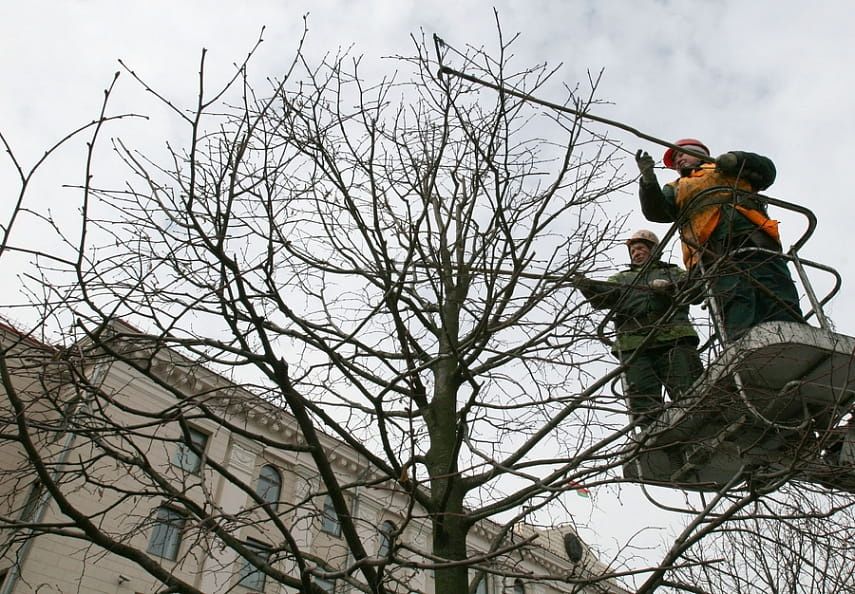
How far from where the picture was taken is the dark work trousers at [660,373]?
18.4 ft

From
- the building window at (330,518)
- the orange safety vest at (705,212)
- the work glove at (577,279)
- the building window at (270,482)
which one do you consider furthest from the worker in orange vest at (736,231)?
the building window at (270,482)

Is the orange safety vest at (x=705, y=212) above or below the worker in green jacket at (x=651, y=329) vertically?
above

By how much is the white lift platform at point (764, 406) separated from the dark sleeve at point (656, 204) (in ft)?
4.18

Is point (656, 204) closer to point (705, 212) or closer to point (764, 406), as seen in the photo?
point (705, 212)

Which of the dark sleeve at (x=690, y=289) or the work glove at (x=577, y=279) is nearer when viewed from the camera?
the dark sleeve at (x=690, y=289)

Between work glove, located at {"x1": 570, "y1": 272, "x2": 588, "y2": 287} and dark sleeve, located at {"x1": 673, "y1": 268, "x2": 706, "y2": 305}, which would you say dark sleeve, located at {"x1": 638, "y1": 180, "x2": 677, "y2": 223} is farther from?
A: work glove, located at {"x1": 570, "y1": 272, "x2": 588, "y2": 287}

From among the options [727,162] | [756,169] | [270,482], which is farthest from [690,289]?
[270,482]

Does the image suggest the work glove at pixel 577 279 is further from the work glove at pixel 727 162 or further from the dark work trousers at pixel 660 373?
the work glove at pixel 727 162

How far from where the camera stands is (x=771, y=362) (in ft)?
17.4

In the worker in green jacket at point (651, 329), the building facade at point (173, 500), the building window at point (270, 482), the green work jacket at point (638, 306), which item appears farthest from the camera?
the building window at point (270, 482)

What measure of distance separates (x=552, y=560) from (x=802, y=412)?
21385mm

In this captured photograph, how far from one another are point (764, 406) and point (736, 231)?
1.40 m

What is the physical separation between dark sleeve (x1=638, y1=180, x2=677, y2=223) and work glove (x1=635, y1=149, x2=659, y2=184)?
0.05 m

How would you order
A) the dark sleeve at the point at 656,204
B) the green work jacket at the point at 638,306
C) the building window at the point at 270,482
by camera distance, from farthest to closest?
the building window at the point at 270,482 → the dark sleeve at the point at 656,204 → the green work jacket at the point at 638,306
